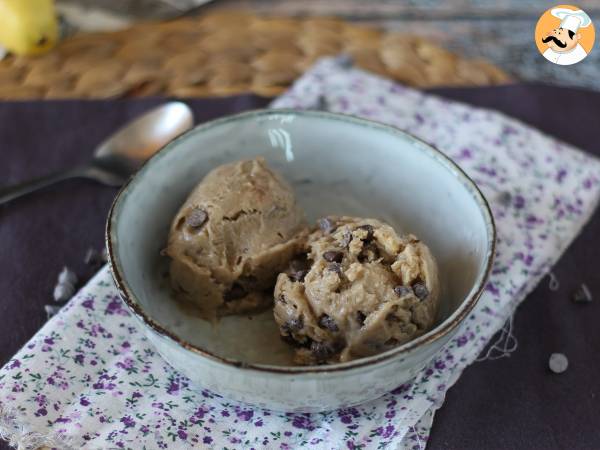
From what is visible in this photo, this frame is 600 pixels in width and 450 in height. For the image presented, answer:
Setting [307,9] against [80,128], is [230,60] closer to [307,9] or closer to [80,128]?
[80,128]

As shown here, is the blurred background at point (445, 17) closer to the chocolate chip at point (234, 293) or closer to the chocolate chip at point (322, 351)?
the chocolate chip at point (234, 293)

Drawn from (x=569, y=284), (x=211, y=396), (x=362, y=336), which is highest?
(x=362, y=336)

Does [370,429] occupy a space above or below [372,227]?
below

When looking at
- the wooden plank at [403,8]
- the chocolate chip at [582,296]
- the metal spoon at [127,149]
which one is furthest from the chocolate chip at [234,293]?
the wooden plank at [403,8]

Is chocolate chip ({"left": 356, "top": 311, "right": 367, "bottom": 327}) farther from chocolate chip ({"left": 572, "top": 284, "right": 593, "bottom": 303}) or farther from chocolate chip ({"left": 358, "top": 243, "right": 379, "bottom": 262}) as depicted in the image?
chocolate chip ({"left": 572, "top": 284, "right": 593, "bottom": 303})

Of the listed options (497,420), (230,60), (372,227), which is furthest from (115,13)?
(497,420)

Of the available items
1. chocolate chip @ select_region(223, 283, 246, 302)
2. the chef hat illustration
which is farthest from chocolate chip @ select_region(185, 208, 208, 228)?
the chef hat illustration
